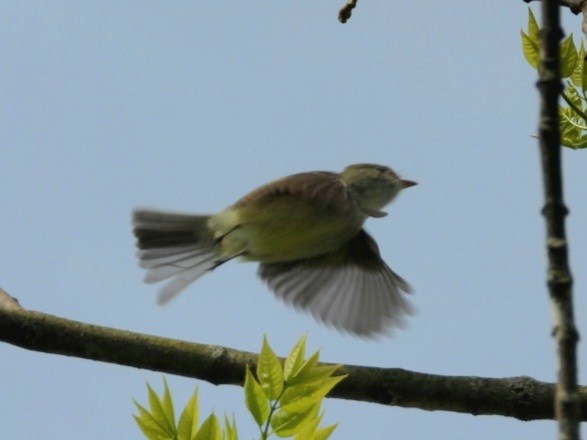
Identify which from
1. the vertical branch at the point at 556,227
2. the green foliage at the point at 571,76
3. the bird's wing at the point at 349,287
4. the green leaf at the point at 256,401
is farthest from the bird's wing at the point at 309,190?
the vertical branch at the point at 556,227

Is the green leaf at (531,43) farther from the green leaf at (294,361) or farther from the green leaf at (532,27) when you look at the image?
the green leaf at (294,361)

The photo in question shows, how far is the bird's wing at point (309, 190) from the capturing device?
4902 millimetres

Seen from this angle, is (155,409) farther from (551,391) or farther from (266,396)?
(551,391)

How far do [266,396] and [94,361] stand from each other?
601 millimetres

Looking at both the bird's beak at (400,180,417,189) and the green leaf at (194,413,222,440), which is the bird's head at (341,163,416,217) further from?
the green leaf at (194,413,222,440)

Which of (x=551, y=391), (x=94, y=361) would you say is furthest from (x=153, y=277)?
(x=551, y=391)

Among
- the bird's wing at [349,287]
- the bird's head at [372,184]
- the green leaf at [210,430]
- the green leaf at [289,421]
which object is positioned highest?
the bird's head at [372,184]

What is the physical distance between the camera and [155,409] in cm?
283

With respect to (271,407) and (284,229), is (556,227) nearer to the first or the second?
(271,407)

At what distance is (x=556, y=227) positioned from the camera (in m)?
1.57

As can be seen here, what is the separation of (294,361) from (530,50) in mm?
1190

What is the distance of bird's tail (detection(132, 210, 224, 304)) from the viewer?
5203 millimetres

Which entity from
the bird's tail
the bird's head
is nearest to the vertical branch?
the bird's tail

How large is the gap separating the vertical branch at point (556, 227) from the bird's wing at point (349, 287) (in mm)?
3784
